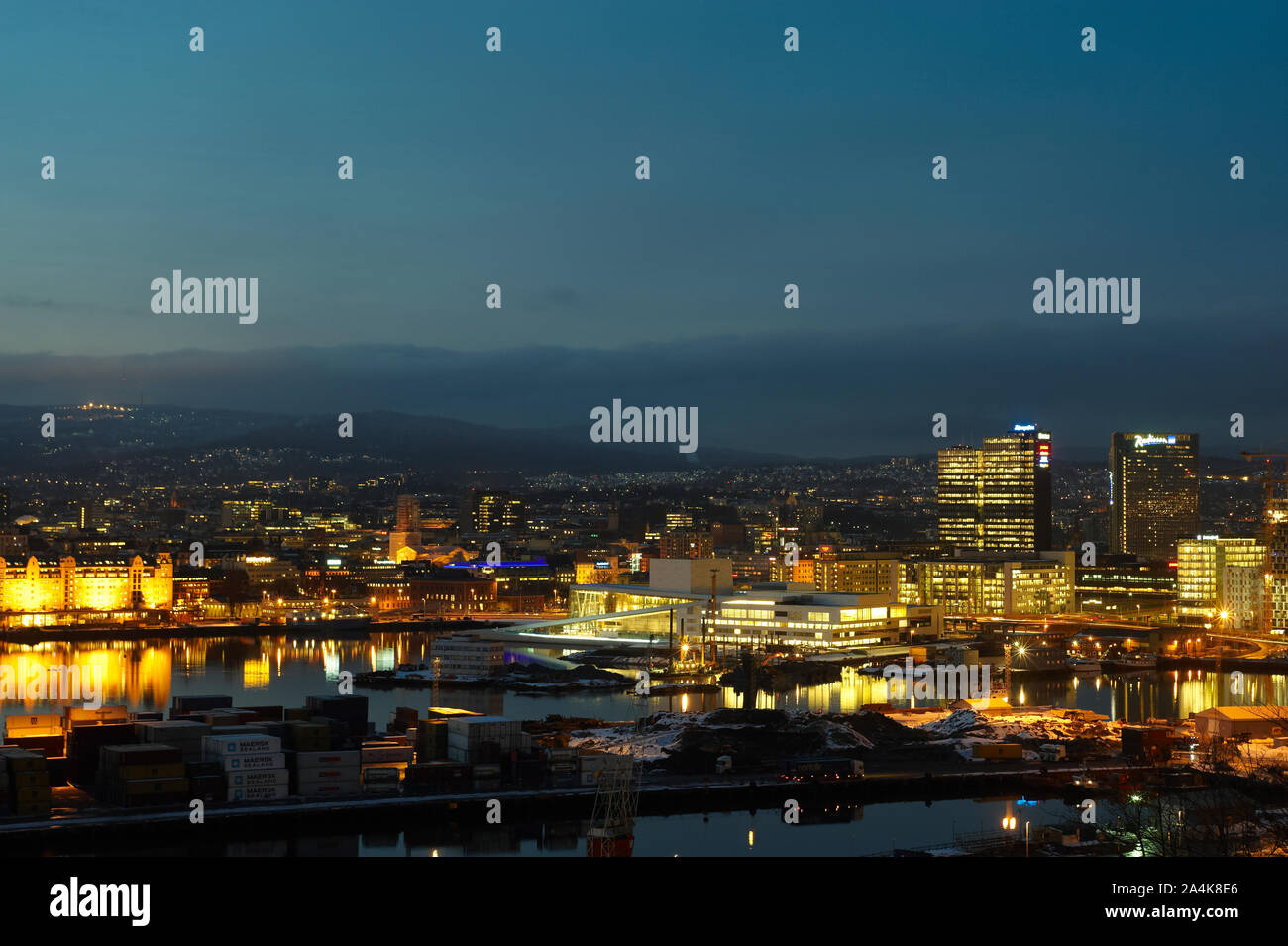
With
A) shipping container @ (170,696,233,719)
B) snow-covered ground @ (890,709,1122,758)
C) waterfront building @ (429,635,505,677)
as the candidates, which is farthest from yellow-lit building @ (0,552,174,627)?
snow-covered ground @ (890,709,1122,758)

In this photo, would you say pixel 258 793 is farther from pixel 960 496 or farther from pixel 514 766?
pixel 960 496

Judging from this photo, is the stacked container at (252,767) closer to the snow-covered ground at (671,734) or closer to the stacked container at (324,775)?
the stacked container at (324,775)

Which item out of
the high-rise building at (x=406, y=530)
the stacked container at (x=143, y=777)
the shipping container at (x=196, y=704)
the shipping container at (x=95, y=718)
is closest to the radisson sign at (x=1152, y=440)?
the high-rise building at (x=406, y=530)

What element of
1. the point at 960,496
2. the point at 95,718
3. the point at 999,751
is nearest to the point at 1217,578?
the point at 960,496

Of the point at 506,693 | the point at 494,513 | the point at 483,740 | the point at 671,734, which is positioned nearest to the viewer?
the point at 483,740

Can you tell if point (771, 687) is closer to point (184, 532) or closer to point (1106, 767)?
point (1106, 767)

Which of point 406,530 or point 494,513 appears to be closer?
point 406,530

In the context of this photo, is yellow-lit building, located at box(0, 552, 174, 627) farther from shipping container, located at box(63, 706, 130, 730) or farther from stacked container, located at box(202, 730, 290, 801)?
stacked container, located at box(202, 730, 290, 801)

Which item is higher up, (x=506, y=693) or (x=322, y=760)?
(x=322, y=760)
